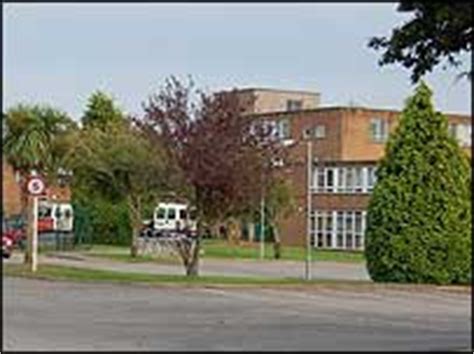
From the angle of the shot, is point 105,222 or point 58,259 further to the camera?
point 105,222

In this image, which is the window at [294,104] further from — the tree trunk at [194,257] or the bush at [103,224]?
the tree trunk at [194,257]

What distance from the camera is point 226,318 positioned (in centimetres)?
2330

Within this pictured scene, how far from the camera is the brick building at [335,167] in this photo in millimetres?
79312

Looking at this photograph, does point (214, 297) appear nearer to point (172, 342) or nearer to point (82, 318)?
point (82, 318)

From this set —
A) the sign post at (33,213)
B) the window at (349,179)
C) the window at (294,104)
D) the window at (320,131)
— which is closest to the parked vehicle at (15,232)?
the sign post at (33,213)

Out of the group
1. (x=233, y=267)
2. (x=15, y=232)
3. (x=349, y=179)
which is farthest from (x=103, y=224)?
(x=233, y=267)

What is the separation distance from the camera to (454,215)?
36.9m

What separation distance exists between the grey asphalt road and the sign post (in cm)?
452

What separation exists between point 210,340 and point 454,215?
19579mm

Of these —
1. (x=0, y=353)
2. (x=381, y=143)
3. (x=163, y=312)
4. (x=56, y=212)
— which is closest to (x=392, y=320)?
(x=163, y=312)

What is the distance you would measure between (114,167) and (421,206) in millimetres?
19124

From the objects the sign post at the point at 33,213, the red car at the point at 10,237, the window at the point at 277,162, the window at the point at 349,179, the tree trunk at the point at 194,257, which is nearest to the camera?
the tree trunk at the point at 194,257

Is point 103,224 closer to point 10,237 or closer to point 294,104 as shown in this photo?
point 10,237

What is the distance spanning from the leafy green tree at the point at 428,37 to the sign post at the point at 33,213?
24.7m
